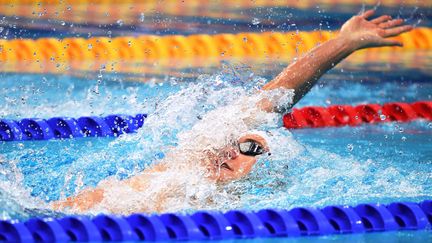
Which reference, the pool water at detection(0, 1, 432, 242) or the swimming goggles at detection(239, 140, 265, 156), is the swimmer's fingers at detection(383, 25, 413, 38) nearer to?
the pool water at detection(0, 1, 432, 242)

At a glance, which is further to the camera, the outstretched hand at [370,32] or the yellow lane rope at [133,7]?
the yellow lane rope at [133,7]

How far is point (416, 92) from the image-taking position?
5.89 metres

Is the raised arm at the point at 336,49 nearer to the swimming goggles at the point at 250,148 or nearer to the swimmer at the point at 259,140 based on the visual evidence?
the swimmer at the point at 259,140

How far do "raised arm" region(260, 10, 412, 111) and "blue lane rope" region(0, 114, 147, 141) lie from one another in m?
1.40

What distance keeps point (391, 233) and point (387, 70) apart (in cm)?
415

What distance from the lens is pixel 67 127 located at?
4.32 m

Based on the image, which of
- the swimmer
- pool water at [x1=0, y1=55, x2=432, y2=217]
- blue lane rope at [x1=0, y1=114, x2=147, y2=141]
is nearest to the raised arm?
the swimmer

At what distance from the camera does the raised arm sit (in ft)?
10.4

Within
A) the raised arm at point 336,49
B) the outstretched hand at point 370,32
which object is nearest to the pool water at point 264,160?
the raised arm at point 336,49

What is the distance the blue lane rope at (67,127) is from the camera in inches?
166

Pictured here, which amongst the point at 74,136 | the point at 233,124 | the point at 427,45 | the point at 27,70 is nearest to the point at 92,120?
the point at 74,136

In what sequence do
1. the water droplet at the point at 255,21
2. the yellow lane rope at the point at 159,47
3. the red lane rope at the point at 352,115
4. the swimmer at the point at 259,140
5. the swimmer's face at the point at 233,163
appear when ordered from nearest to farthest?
the swimmer at the point at 259,140, the swimmer's face at the point at 233,163, the red lane rope at the point at 352,115, the yellow lane rope at the point at 159,47, the water droplet at the point at 255,21

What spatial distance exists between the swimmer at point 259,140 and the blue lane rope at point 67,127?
52.9 inches

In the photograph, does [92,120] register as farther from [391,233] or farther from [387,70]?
[387,70]
